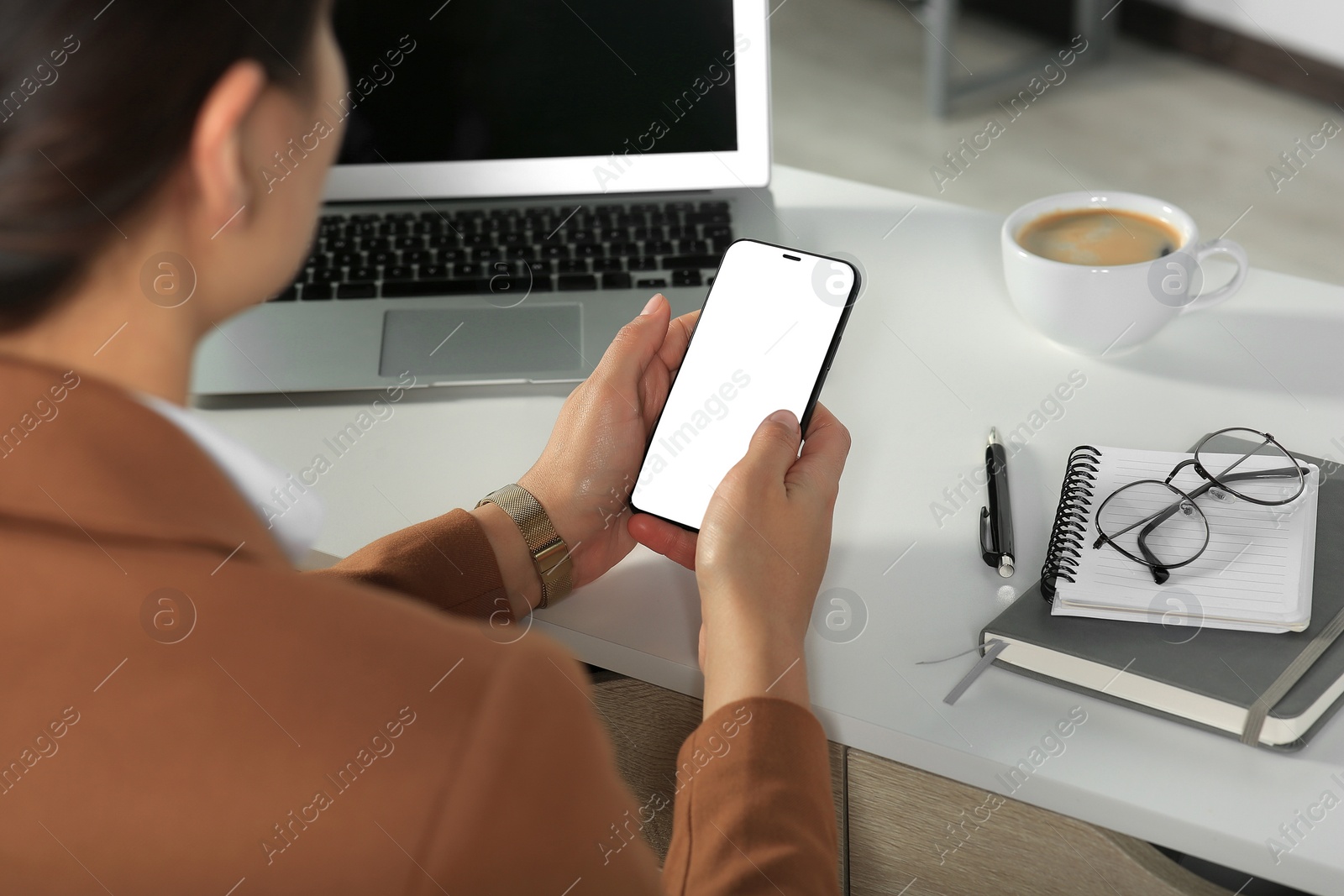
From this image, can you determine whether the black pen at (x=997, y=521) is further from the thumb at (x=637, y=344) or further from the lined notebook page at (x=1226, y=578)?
the thumb at (x=637, y=344)

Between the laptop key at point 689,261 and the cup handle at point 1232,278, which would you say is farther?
the laptop key at point 689,261

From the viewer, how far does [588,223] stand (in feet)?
3.42

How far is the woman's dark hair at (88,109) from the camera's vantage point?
1.07 feet

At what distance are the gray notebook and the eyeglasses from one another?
5cm

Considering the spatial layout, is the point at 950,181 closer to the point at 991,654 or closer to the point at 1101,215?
the point at 1101,215

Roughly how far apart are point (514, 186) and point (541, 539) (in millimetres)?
411

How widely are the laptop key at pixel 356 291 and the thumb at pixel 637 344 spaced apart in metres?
0.31

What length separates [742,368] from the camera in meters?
0.77

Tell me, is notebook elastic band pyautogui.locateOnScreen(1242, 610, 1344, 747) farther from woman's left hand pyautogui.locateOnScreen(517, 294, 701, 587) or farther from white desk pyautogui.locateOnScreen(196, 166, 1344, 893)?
woman's left hand pyautogui.locateOnScreen(517, 294, 701, 587)

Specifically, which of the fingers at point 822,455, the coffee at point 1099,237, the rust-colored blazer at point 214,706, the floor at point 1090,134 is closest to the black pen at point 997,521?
the fingers at point 822,455

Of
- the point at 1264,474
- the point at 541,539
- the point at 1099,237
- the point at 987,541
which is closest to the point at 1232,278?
the point at 1099,237

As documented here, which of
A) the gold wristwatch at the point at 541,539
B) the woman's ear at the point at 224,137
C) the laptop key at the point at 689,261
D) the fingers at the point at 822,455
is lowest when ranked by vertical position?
the fingers at the point at 822,455

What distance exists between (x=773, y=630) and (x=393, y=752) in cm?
31

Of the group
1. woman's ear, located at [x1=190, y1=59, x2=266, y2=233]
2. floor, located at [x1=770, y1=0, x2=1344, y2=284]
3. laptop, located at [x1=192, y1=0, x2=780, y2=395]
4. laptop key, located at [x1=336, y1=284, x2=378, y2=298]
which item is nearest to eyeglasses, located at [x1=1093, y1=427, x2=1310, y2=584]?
laptop, located at [x1=192, y1=0, x2=780, y2=395]
